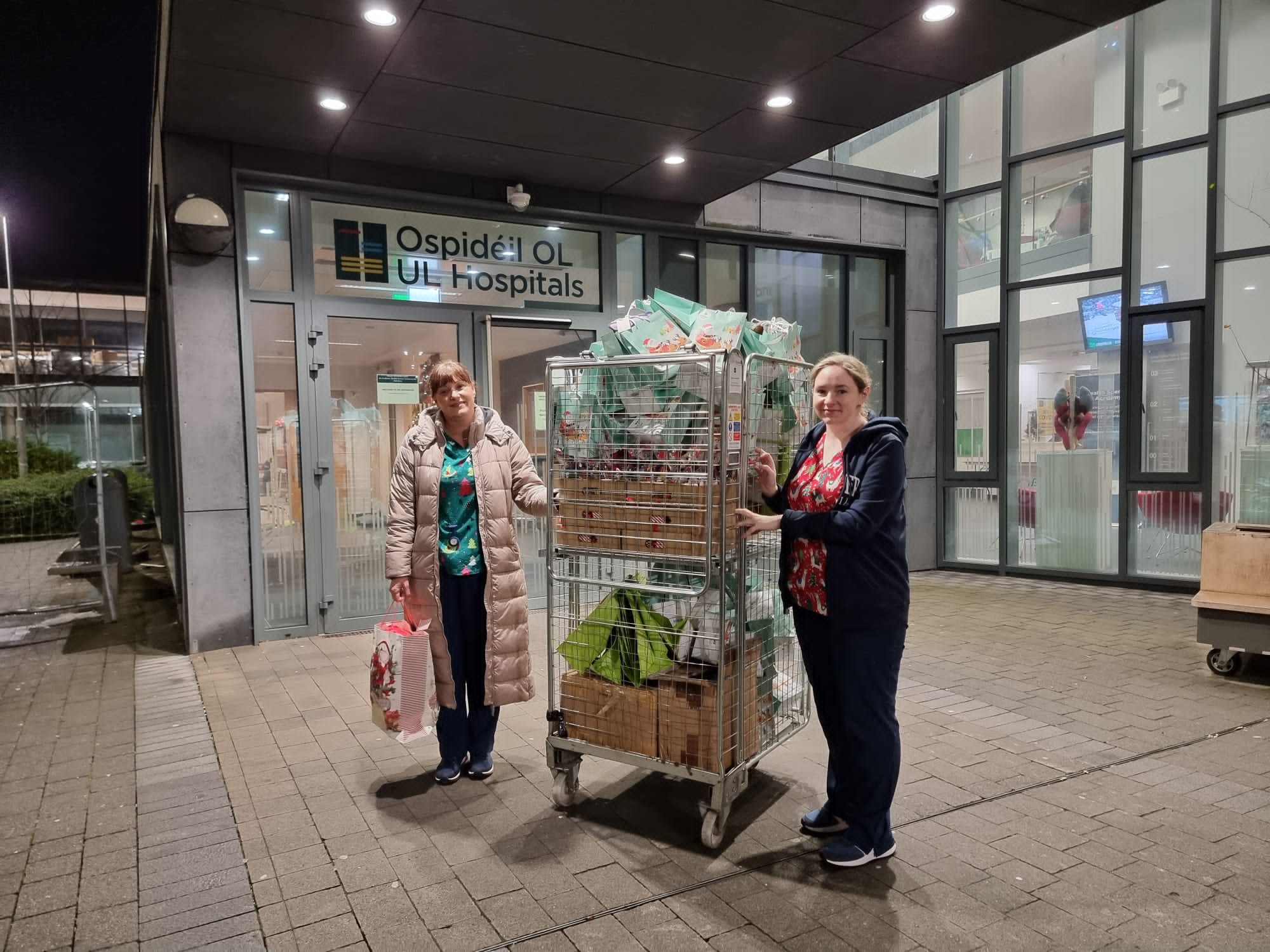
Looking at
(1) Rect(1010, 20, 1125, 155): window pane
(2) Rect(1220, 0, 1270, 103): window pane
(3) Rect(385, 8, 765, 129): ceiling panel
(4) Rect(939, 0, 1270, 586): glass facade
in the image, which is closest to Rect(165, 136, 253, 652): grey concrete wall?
(3) Rect(385, 8, 765, 129): ceiling panel

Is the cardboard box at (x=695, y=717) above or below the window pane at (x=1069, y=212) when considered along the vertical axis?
below

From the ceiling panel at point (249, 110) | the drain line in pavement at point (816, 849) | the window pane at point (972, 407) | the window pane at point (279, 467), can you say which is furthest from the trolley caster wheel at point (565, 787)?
the window pane at point (972, 407)

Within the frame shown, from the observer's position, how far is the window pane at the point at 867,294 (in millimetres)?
8922

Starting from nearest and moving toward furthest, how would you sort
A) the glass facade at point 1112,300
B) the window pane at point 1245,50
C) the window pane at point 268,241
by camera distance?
1. the window pane at point 268,241
2. the window pane at point 1245,50
3. the glass facade at point 1112,300

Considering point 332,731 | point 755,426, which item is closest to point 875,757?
point 755,426

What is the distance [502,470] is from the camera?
11.6ft

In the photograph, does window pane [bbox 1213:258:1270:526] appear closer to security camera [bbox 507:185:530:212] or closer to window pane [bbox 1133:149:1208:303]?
window pane [bbox 1133:149:1208:303]

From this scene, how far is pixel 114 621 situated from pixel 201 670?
236cm

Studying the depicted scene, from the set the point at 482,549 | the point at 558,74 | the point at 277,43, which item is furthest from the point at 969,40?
the point at 482,549

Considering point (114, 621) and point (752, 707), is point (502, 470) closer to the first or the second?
point (752, 707)

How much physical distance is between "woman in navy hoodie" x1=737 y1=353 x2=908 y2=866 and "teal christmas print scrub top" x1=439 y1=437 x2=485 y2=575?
49.0 inches

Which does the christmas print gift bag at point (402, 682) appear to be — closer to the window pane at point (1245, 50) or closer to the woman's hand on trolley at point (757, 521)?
the woman's hand on trolley at point (757, 521)

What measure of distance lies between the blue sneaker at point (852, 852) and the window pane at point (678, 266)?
18.7ft

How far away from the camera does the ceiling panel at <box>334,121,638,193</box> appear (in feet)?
19.0
